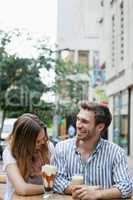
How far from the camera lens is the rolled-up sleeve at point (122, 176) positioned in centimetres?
406

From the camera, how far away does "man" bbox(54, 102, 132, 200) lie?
408cm

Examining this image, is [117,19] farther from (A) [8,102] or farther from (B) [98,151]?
(B) [98,151]

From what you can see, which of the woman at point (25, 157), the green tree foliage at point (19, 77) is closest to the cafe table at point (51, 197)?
the woman at point (25, 157)

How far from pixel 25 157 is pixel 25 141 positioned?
12 cm

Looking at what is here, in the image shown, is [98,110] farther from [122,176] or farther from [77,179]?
[77,179]

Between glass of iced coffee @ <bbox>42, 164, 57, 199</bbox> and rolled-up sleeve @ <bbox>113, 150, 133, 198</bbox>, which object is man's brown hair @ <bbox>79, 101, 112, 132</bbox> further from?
glass of iced coffee @ <bbox>42, 164, 57, 199</bbox>

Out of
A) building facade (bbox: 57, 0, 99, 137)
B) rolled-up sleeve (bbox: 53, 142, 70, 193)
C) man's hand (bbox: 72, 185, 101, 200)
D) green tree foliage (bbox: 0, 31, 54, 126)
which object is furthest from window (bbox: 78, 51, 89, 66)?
man's hand (bbox: 72, 185, 101, 200)

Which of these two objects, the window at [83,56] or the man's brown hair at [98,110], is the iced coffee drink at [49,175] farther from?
the window at [83,56]

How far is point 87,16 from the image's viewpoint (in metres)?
58.6

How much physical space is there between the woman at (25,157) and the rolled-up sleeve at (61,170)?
11cm

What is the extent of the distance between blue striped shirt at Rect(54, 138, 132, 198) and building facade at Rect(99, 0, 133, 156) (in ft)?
76.5

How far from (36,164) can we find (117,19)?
2825 cm

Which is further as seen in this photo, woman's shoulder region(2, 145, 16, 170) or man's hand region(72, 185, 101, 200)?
woman's shoulder region(2, 145, 16, 170)

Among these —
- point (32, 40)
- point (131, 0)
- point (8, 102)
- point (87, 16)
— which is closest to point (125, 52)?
point (131, 0)
